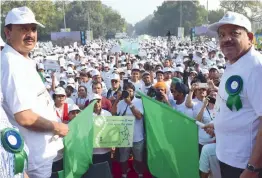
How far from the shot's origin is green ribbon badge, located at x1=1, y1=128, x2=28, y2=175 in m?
1.78

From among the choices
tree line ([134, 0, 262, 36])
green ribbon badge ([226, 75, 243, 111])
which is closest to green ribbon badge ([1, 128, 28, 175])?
green ribbon badge ([226, 75, 243, 111])

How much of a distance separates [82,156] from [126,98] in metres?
1.68

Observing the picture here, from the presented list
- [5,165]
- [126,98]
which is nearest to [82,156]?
[126,98]

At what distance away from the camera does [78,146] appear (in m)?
3.58

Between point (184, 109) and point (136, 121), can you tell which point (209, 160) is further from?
point (136, 121)

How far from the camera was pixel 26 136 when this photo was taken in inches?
98.0

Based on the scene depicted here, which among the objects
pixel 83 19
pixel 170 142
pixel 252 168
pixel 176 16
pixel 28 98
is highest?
pixel 176 16

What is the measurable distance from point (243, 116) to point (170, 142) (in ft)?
4.98

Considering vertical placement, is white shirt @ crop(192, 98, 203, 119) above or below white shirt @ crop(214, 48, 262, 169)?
below

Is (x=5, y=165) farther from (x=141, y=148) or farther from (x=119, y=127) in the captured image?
(x=141, y=148)

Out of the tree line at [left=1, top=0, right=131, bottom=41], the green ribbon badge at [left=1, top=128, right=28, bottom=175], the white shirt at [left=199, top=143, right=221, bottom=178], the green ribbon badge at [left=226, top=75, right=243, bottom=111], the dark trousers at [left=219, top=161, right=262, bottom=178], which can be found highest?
the tree line at [left=1, top=0, right=131, bottom=41]

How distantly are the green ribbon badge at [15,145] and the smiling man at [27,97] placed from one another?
0.55 m

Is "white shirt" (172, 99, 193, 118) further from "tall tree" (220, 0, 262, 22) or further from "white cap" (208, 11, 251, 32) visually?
"tall tree" (220, 0, 262, 22)

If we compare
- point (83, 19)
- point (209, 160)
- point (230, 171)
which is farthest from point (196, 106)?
point (83, 19)
